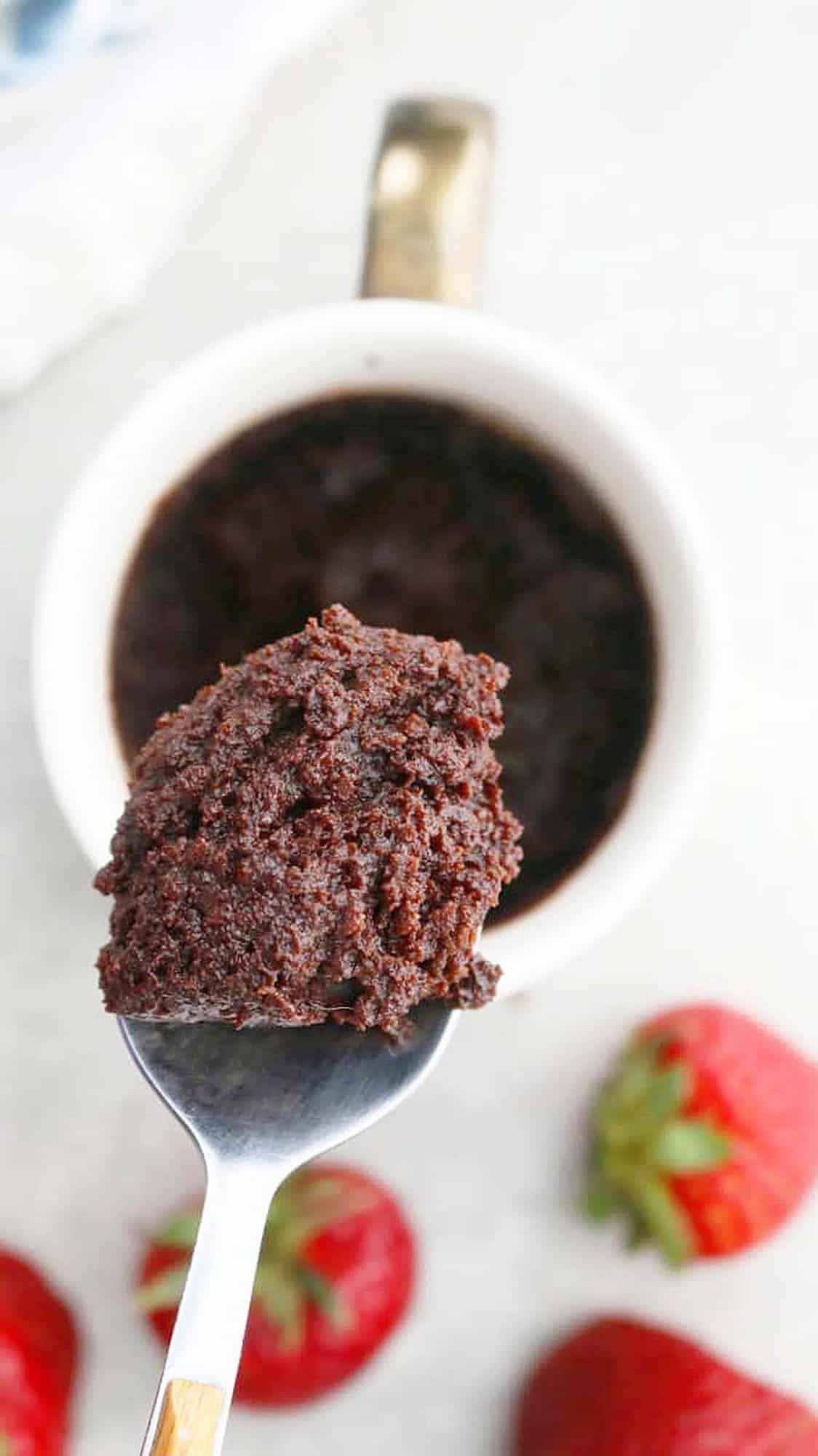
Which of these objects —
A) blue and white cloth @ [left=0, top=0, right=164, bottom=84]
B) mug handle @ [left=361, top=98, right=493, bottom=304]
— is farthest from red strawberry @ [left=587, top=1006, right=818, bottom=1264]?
blue and white cloth @ [left=0, top=0, right=164, bottom=84]

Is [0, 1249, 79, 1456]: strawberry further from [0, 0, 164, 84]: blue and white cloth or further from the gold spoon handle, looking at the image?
[0, 0, 164, 84]: blue and white cloth

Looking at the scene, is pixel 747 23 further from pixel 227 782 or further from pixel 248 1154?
pixel 248 1154

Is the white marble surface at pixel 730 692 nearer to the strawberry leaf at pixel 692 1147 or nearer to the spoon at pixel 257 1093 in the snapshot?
the strawberry leaf at pixel 692 1147

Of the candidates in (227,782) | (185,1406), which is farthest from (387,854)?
(185,1406)

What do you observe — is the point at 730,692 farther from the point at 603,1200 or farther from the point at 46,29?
the point at 46,29

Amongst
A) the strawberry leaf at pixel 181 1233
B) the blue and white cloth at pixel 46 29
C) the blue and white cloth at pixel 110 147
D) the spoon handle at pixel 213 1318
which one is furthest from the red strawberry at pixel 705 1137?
the blue and white cloth at pixel 46 29

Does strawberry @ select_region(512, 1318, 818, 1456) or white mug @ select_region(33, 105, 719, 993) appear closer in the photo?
white mug @ select_region(33, 105, 719, 993)
